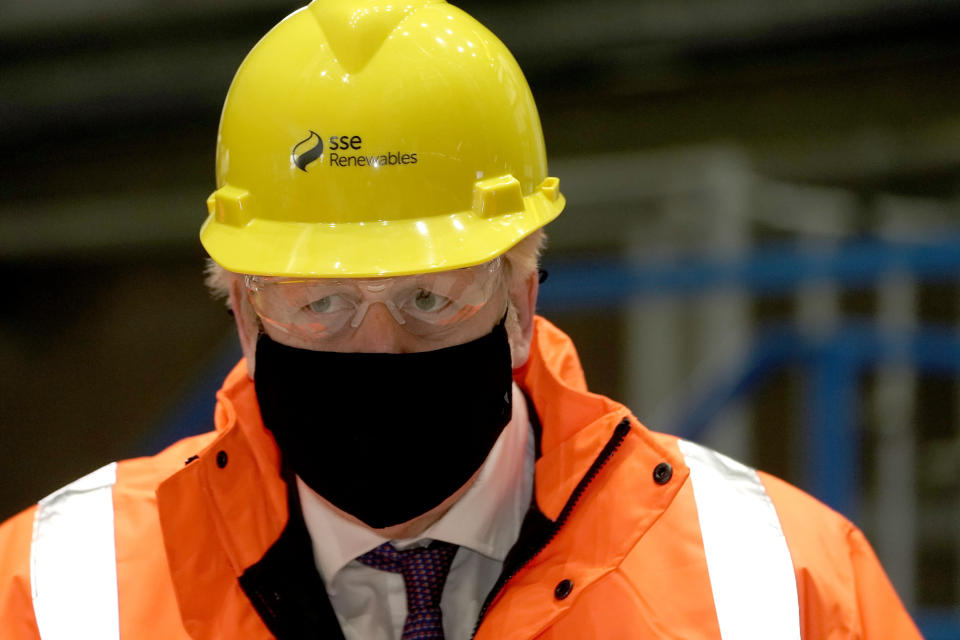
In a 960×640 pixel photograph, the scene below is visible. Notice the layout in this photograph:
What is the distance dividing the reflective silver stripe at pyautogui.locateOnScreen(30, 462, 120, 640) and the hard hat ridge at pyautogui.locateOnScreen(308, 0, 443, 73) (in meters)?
0.95

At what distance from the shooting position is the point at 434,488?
2031mm

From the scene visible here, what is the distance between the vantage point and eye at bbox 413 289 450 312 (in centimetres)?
201

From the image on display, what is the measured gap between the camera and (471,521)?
2117mm

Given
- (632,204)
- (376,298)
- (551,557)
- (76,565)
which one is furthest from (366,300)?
(632,204)

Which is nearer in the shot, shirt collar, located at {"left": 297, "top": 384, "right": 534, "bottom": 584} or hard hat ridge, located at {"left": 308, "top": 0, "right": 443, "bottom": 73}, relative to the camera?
hard hat ridge, located at {"left": 308, "top": 0, "right": 443, "bottom": 73}

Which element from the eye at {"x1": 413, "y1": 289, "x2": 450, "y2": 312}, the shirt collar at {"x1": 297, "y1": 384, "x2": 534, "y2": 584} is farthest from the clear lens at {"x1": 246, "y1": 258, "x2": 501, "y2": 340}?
the shirt collar at {"x1": 297, "y1": 384, "x2": 534, "y2": 584}

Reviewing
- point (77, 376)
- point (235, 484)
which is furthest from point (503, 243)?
point (77, 376)

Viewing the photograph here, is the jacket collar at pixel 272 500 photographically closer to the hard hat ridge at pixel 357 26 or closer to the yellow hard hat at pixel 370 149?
the yellow hard hat at pixel 370 149

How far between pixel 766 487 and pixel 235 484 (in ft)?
3.26

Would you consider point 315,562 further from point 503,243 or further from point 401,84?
point 401,84

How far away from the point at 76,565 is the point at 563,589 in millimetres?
864

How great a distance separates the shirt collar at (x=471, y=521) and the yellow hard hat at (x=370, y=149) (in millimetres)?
437

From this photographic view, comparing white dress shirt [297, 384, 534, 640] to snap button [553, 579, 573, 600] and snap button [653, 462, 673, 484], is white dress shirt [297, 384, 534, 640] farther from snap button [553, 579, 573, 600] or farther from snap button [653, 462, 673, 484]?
snap button [653, 462, 673, 484]

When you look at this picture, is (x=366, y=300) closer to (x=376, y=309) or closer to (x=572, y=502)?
(x=376, y=309)
